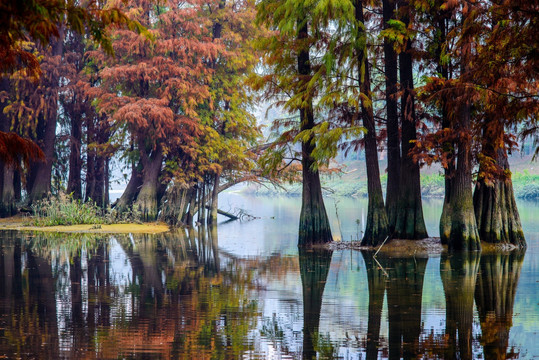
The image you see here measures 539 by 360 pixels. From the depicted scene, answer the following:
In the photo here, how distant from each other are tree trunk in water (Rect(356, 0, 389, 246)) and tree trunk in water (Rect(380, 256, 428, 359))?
227 cm

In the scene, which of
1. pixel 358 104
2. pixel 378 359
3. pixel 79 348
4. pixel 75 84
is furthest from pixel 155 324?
pixel 75 84

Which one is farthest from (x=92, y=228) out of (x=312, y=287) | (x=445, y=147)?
(x=312, y=287)

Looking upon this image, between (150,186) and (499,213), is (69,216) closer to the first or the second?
(150,186)

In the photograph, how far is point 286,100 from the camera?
25.8 m

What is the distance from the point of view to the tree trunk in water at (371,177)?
1961cm

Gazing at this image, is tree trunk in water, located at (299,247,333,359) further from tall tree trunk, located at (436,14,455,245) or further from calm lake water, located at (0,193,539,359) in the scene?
tall tree trunk, located at (436,14,455,245)

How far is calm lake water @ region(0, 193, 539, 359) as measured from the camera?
7.82 metres

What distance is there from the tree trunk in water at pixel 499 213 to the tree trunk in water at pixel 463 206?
1.01 metres

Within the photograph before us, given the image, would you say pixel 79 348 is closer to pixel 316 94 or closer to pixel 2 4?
pixel 2 4

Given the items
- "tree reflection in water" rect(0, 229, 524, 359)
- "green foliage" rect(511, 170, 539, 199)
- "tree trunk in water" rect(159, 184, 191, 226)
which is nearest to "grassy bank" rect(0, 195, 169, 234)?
"tree trunk in water" rect(159, 184, 191, 226)

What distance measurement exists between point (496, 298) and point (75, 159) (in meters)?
27.2

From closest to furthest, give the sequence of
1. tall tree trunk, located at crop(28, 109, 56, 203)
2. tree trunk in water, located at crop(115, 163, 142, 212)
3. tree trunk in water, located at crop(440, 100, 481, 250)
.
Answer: tree trunk in water, located at crop(440, 100, 481, 250) < tree trunk in water, located at crop(115, 163, 142, 212) < tall tree trunk, located at crop(28, 109, 56, 203)

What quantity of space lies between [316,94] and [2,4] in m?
14.8

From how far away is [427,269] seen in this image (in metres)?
15.4
